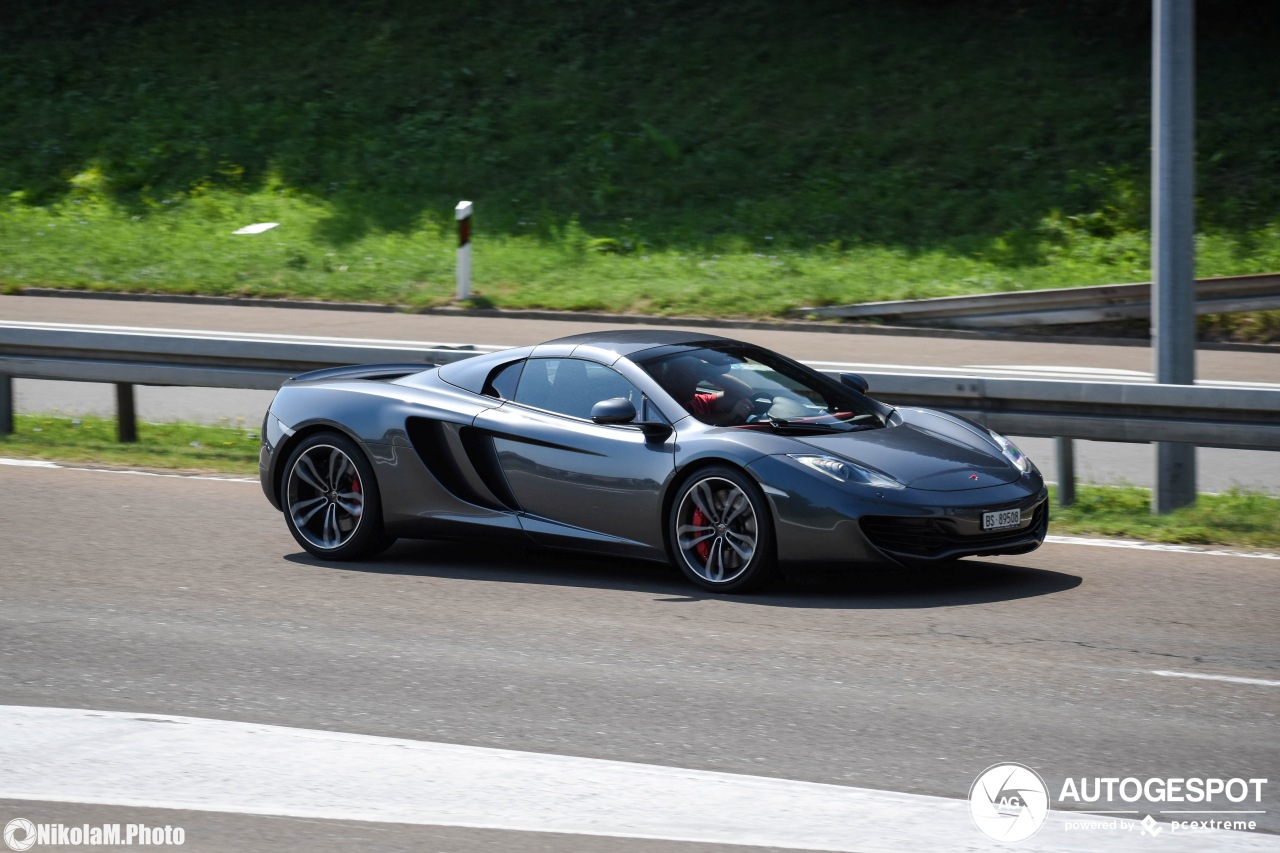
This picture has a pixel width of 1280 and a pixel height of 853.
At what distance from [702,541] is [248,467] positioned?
5.06 metres

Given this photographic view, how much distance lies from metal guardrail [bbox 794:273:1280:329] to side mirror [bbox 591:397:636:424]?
11.2 metres

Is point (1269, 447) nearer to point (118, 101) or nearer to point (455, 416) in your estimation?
point (455, 416)

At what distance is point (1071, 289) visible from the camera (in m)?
18.5

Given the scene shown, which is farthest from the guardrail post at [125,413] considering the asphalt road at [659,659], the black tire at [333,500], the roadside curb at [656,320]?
the roadside curb at [656,320]

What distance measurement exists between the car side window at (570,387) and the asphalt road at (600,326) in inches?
182

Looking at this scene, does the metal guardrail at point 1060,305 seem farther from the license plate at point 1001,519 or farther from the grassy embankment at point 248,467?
the license plate at point 1001,519

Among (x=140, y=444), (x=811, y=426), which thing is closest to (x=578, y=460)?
(x=811, y=426)

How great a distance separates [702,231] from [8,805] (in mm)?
17368

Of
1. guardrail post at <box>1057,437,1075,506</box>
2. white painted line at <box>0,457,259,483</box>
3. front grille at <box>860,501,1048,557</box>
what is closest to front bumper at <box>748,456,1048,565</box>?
front grille at <box>860,501,1048,557</box>

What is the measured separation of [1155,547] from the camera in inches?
356

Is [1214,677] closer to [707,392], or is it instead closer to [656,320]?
[707,392]

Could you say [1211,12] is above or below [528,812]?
above

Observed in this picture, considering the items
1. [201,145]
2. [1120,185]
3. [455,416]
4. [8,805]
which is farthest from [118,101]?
[8,805]

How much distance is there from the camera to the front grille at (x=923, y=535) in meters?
7.61
